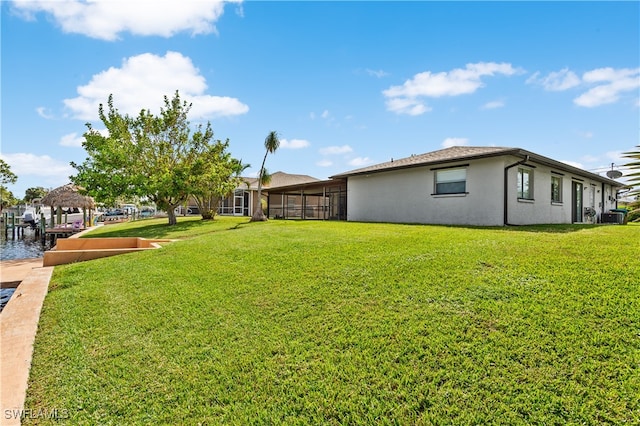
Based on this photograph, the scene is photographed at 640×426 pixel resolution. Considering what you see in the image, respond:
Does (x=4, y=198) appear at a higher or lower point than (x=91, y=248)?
higher

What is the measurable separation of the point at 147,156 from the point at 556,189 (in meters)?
22.7

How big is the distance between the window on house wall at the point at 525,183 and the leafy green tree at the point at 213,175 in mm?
16521

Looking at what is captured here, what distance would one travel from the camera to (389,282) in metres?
5.07

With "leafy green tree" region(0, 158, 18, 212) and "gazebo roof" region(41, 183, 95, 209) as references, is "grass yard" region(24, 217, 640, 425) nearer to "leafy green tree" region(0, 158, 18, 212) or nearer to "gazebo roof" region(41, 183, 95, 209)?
"gazebo roof" region(41, 183, 95, 209)

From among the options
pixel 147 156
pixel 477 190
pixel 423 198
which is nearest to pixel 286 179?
pixel 147 156

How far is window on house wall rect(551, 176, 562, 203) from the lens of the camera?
1614 centimetres

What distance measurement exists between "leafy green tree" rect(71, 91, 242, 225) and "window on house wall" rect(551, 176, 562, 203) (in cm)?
1892

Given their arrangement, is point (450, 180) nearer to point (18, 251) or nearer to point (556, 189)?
point (556, 189)

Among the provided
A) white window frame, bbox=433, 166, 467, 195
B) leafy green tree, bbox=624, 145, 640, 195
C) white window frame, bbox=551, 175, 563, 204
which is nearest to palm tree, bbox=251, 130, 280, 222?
white window frame, bbox=433, 166, 467, 195

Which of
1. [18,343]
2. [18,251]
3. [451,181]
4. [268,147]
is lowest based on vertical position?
[18,251]

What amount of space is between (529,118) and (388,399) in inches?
754

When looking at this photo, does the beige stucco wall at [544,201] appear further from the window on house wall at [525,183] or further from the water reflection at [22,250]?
the water reflection at [22,250]

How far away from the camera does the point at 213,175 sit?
21266mm

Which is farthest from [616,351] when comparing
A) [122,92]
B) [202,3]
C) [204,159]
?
[122,92]
